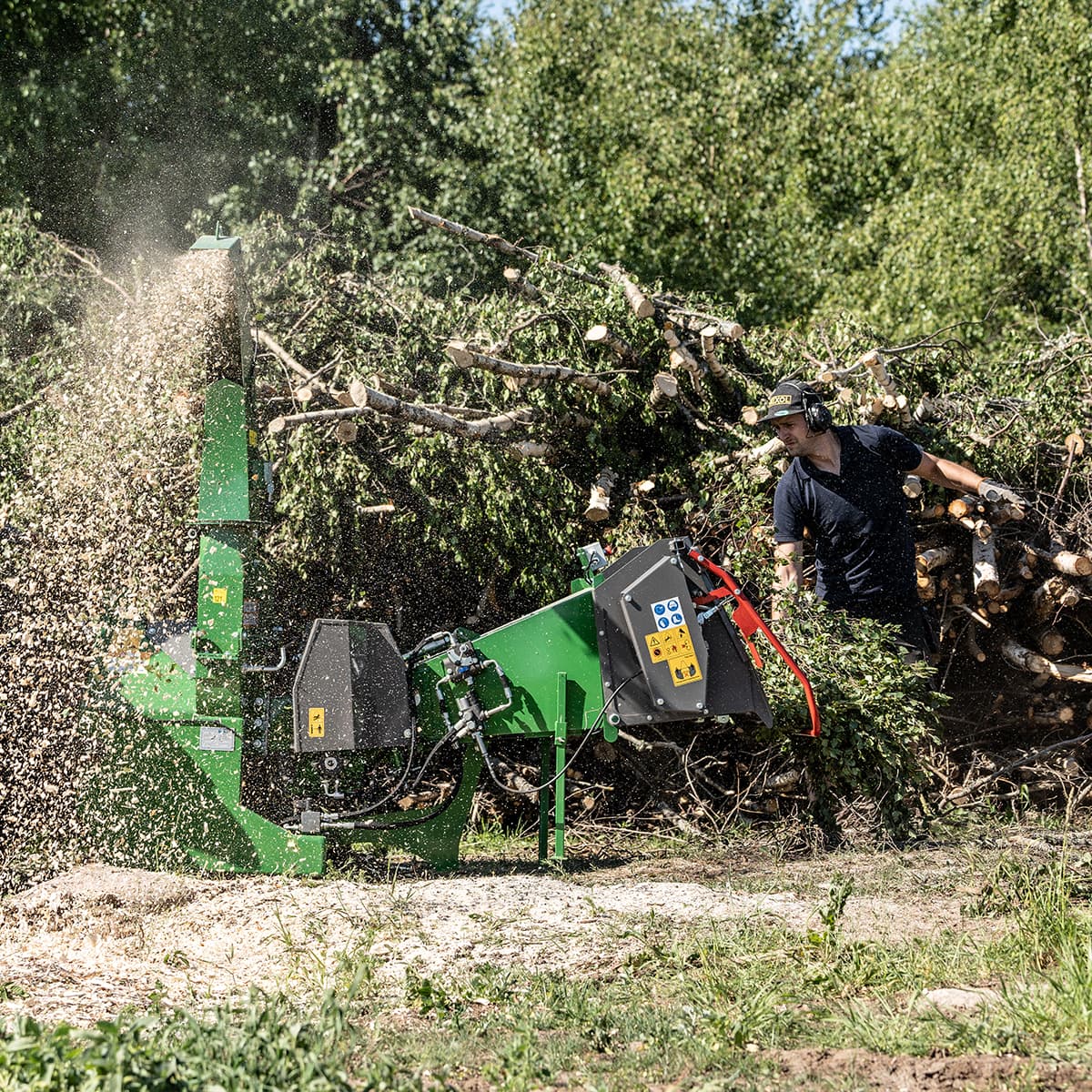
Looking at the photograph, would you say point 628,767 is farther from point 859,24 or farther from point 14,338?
point 859,24

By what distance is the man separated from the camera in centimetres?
554

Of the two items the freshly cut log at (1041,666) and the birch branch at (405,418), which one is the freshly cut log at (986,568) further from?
the birch branch at (405,418)

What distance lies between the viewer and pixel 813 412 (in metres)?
5.45

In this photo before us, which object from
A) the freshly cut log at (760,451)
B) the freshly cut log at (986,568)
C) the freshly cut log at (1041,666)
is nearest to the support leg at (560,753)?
the freshly cut log at (760,451)

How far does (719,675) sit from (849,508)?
1049 mm

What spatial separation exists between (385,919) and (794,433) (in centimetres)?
270

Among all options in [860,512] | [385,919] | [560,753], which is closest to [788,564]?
[860,512]

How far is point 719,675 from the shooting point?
514cm

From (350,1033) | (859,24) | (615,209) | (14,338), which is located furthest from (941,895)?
(859,24)

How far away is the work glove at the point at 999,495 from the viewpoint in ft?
18.7

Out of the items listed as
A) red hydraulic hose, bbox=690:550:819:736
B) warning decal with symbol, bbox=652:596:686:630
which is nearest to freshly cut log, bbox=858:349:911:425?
red hydraulic hose, bbox=690:550:819:736

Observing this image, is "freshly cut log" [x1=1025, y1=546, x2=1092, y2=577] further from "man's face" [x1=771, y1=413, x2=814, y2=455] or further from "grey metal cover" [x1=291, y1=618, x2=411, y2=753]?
"grey metal cover" [x1=291, y1=618, x2=411, y2=753]

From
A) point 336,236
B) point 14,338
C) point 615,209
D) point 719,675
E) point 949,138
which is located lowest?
point 719,675

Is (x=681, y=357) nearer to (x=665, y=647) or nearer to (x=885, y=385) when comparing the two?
(x=885, y=385)
